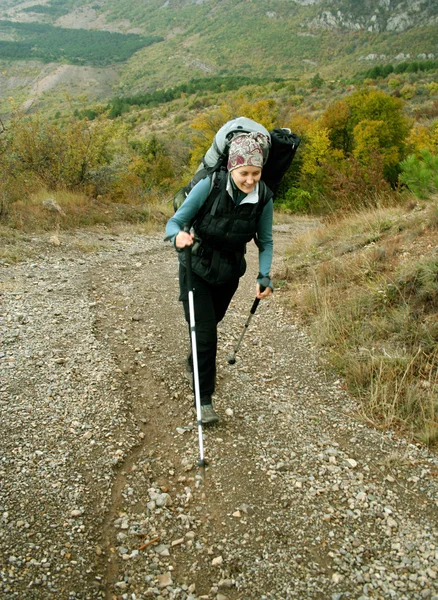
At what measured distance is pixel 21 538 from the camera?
2727 mm

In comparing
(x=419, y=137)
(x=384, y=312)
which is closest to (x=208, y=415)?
(x=384, y=312)

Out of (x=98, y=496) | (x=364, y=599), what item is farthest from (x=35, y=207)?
(x=364, y=599)

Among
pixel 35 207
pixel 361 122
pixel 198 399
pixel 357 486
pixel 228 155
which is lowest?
pixel 357 486

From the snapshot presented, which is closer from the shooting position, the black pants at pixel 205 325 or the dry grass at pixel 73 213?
the black pants at pixel 205 325

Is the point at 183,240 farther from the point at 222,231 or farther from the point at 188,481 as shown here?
the point at 188,481

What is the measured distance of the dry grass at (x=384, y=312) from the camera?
169 inches

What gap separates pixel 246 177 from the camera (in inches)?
137

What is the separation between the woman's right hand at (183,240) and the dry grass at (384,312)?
2.30 metres

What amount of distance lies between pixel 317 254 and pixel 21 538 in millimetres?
7048

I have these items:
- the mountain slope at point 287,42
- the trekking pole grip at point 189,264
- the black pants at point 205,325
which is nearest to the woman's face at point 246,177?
the trekking pole grip at point 189,264

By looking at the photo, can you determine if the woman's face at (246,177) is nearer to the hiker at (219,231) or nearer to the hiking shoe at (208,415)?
the hiker at (219,231)

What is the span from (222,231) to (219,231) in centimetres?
2

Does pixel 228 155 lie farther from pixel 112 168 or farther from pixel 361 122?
pixel 361 122

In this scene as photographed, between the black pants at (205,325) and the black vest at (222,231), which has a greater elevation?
the black vest at (222,231)
